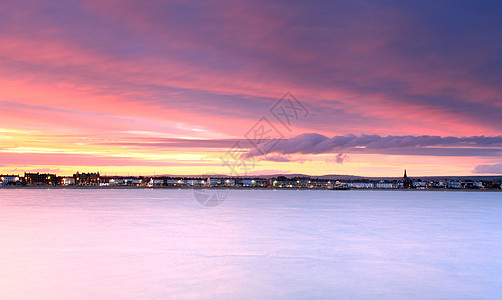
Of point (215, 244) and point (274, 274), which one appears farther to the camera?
point (215, 244)

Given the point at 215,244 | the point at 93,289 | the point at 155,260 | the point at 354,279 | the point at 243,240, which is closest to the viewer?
the point at 93,289

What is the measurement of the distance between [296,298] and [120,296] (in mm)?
5099

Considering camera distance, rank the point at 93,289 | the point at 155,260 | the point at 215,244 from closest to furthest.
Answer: the point at 93,289, the point at 155,260, the point at 215,244

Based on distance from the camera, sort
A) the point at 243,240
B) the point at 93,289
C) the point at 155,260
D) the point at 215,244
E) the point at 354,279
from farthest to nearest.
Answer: the point at 243,240
the point at 215,244
the point at 155,260
the point at 354,279
the point at 93,289

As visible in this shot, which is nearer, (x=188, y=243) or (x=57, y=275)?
(x=57, y=275)

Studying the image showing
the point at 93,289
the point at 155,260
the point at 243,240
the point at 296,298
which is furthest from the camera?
the point at 243,240

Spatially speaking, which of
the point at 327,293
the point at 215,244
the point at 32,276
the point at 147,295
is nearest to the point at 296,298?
the point at 327,293

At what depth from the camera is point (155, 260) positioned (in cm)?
1814

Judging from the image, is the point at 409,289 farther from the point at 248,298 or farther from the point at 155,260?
the point at 155,260

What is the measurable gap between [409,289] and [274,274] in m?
4.53

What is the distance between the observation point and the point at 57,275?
15.2m

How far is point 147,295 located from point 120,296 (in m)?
0.76

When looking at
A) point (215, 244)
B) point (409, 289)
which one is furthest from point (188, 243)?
point (409, 289)

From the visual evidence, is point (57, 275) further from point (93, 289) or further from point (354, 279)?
point (354, 279)
